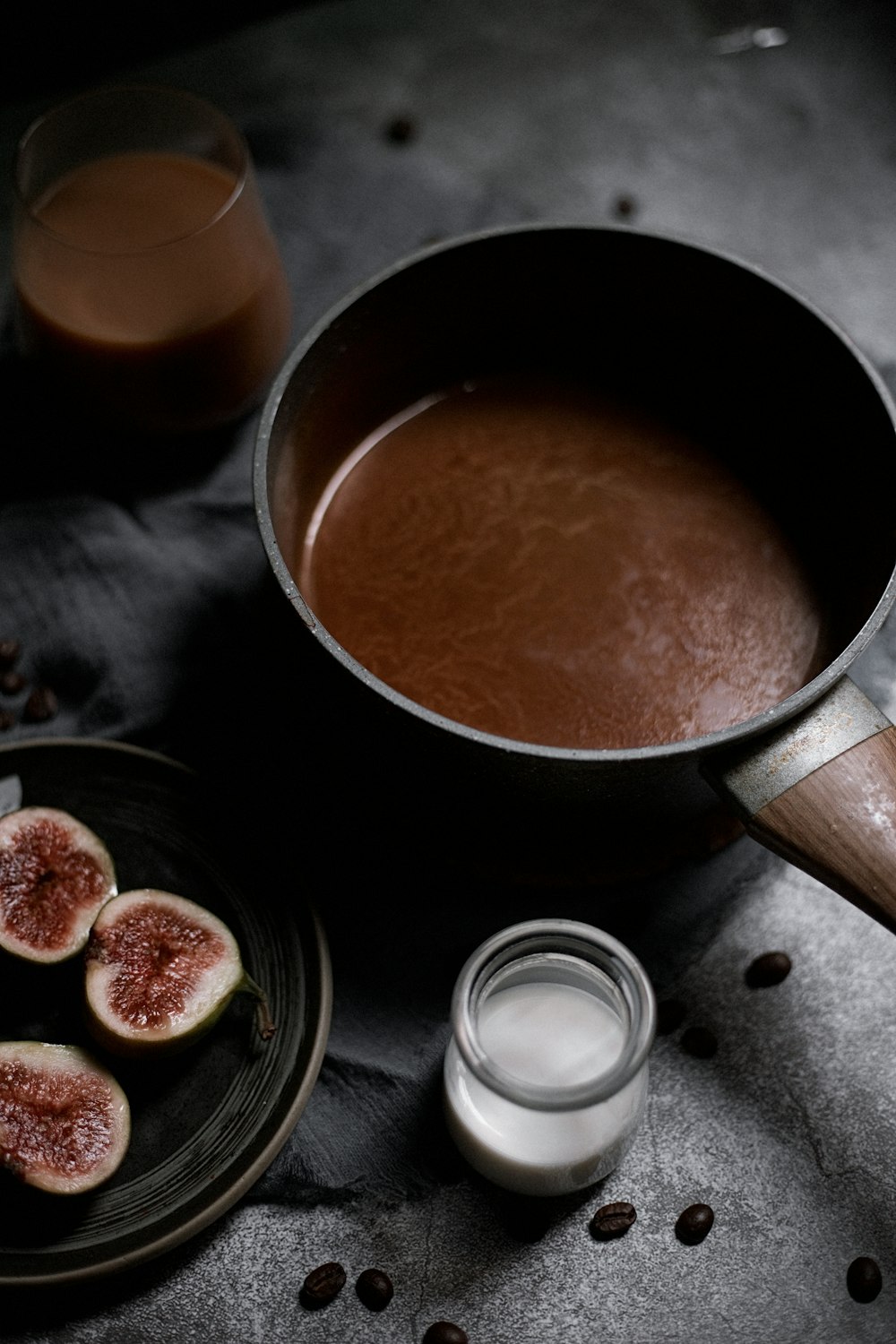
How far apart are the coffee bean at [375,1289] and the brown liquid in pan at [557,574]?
1.66 ft

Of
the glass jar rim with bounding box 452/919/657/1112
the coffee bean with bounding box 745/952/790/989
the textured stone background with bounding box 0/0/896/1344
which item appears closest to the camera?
the glass jar rim with bounding box 452/919/657/1112

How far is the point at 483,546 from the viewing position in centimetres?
146

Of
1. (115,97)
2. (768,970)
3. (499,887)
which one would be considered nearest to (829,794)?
(768,970)

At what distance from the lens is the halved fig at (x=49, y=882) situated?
1270mm

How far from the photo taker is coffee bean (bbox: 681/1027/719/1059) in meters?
1.28

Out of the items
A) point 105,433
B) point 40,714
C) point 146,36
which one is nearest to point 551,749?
point 40,714

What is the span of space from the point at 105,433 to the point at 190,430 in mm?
104

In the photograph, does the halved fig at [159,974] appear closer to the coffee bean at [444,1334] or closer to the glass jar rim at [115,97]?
the coffee bean at [444,1334]

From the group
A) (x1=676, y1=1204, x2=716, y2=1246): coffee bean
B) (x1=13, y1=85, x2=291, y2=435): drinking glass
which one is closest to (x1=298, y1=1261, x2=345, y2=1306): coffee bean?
(x1=676, y1=1204, x2=716, y2=1246): coffee bean

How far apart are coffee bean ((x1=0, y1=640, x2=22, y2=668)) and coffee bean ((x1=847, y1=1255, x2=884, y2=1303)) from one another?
3.37 feet

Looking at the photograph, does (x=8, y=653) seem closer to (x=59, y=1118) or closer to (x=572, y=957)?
(x=59, y=1118)

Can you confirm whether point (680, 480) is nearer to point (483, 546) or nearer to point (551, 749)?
A: point (483, 546)

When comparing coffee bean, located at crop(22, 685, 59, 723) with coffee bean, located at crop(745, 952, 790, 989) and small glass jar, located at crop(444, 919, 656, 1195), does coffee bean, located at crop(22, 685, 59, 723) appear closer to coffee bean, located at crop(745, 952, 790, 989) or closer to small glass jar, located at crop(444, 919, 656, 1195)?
small glass jar, located at crop(444, 919, 656, 1195)

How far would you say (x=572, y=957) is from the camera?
48.2 inches
